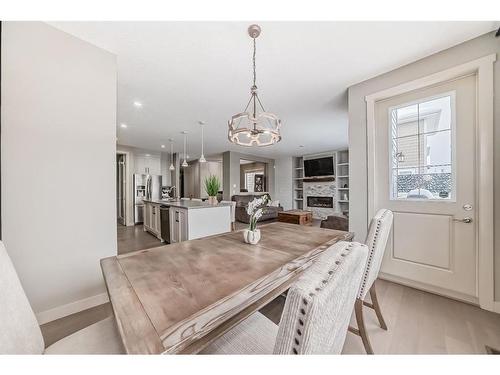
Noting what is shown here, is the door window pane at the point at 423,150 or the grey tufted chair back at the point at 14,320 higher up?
the door window pane at the point at 423,150

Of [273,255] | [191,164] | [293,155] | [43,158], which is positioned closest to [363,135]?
[273,255]

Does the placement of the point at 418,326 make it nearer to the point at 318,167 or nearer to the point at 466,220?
the point at 466,220

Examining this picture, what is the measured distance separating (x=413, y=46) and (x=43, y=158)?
3.49 metres

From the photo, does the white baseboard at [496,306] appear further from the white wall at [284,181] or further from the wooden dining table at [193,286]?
the white wall at [284,181]

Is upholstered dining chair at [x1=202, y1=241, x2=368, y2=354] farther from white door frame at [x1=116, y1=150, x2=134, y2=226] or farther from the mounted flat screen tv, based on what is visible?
the mounted flat screen tv

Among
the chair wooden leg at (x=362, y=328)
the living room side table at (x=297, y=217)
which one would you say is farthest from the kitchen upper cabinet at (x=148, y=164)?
the chair wooden leg at (x=362, y=328)

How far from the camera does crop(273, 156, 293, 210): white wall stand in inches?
328

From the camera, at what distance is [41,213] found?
161cm

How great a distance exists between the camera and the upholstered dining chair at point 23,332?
2.12ft

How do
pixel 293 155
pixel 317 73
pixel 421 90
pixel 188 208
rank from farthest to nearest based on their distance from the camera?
pixel 293 155
pixel 188 208
pixel 317 73
pixel 421 90

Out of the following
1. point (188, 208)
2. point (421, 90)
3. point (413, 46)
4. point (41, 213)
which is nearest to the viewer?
point (41, 213)

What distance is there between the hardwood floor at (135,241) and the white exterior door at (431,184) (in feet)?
13.0
